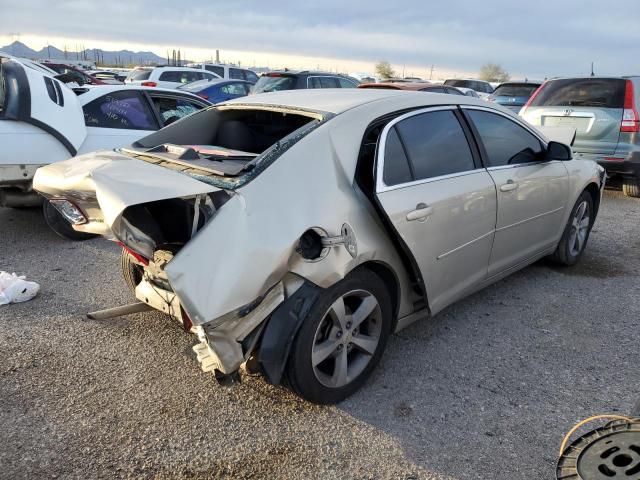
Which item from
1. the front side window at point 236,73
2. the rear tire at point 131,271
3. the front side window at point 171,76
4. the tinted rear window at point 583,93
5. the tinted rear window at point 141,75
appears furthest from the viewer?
the front side window at point 236,73

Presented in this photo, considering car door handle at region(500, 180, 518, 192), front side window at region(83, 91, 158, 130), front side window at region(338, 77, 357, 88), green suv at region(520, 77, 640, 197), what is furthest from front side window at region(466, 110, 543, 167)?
front side window at region(338, 77, 357, 88)

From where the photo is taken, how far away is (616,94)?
24.9 feet

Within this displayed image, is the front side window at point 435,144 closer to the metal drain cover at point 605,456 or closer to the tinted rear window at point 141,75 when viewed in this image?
the metal drain cover at point 605,456

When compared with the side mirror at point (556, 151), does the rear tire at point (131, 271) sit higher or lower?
lower

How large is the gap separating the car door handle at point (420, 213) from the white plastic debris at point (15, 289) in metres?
2.99

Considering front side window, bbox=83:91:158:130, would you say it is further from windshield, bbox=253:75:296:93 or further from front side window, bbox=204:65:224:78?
front side window, bbox=204:65:224:78

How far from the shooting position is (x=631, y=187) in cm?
815

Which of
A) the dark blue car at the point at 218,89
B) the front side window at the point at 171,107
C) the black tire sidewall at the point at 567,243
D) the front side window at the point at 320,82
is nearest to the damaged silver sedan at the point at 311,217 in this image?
the black tire sidewall at the point at 567,243

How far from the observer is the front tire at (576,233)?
15.9 feet

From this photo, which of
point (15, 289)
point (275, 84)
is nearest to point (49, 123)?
point (15, 289)

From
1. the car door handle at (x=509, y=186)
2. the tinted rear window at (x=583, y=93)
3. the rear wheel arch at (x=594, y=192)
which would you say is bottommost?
the rear wheel arch at (x=594, y=192)

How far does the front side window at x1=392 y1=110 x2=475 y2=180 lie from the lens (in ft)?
10.5

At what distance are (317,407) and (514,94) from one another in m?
11.9

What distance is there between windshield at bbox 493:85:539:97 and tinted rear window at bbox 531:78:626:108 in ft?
15.4
